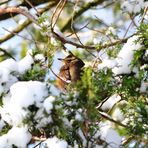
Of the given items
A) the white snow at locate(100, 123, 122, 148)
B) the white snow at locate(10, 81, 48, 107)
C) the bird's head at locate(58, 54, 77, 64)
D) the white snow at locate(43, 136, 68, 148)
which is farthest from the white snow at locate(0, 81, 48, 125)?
the bird's head at locate(58, 54, 77, 64)

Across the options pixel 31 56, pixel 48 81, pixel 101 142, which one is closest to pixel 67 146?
pixel 101 142

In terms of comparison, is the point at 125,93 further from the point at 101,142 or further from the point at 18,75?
the point at 18,75

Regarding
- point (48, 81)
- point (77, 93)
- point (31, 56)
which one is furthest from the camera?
point (31, 56)

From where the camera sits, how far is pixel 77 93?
1.52 m

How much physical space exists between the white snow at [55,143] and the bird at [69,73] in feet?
1.08

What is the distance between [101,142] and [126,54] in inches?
13.5

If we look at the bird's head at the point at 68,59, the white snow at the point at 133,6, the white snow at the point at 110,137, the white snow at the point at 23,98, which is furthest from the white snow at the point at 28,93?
the white snow at the point at 133,6

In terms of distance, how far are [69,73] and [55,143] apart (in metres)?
0.44

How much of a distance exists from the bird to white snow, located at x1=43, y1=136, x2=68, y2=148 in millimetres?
329

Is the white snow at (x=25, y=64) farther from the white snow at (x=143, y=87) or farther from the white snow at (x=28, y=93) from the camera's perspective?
the white snow at (x=143, y=87)

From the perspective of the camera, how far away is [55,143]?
1577mm

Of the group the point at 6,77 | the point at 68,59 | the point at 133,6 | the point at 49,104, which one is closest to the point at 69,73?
the point at 68,59

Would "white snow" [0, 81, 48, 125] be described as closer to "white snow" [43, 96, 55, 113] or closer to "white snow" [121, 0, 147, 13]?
"white snow" [43, 96, 55, 113]

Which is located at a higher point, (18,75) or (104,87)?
(18,75)
